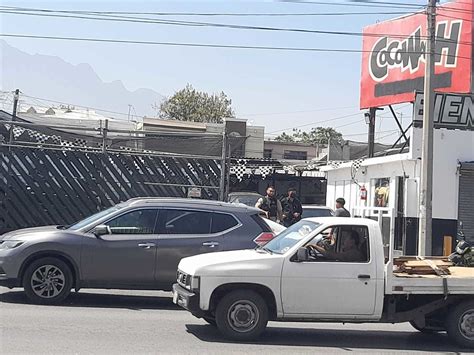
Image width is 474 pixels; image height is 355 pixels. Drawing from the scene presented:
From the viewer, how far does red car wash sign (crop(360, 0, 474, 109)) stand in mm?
23125

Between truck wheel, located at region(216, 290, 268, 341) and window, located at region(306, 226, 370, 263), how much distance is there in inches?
36.4

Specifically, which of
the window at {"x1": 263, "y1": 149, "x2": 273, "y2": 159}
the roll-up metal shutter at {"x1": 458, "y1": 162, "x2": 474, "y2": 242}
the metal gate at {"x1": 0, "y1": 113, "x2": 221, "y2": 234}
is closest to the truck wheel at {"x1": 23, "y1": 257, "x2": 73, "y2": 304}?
the metal gate at {"x1": 0, "y1": 113, "x2": 221, "y2": 234}

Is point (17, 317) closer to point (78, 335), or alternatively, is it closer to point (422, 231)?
point (78, 335)

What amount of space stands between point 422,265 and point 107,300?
5039 millimetres

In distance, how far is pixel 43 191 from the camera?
19438 millimetres

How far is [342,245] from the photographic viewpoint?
9297 millimetres

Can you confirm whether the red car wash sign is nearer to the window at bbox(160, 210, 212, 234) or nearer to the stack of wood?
the window at bbox(160, 210, 212, 234)

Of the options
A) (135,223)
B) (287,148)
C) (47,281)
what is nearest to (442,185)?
(135,223)

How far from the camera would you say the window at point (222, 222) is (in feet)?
38.3

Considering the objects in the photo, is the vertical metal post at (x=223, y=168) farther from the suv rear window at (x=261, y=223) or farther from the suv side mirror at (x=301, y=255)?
the suv side mirror at (x=301, y=255)

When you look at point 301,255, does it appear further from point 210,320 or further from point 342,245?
point 210,320

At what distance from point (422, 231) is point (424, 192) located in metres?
0.94

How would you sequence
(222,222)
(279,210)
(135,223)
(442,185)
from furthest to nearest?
(442,185) → (279,210) → (222,222) → (135,223)

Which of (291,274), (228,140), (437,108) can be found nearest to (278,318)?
(291,274)
